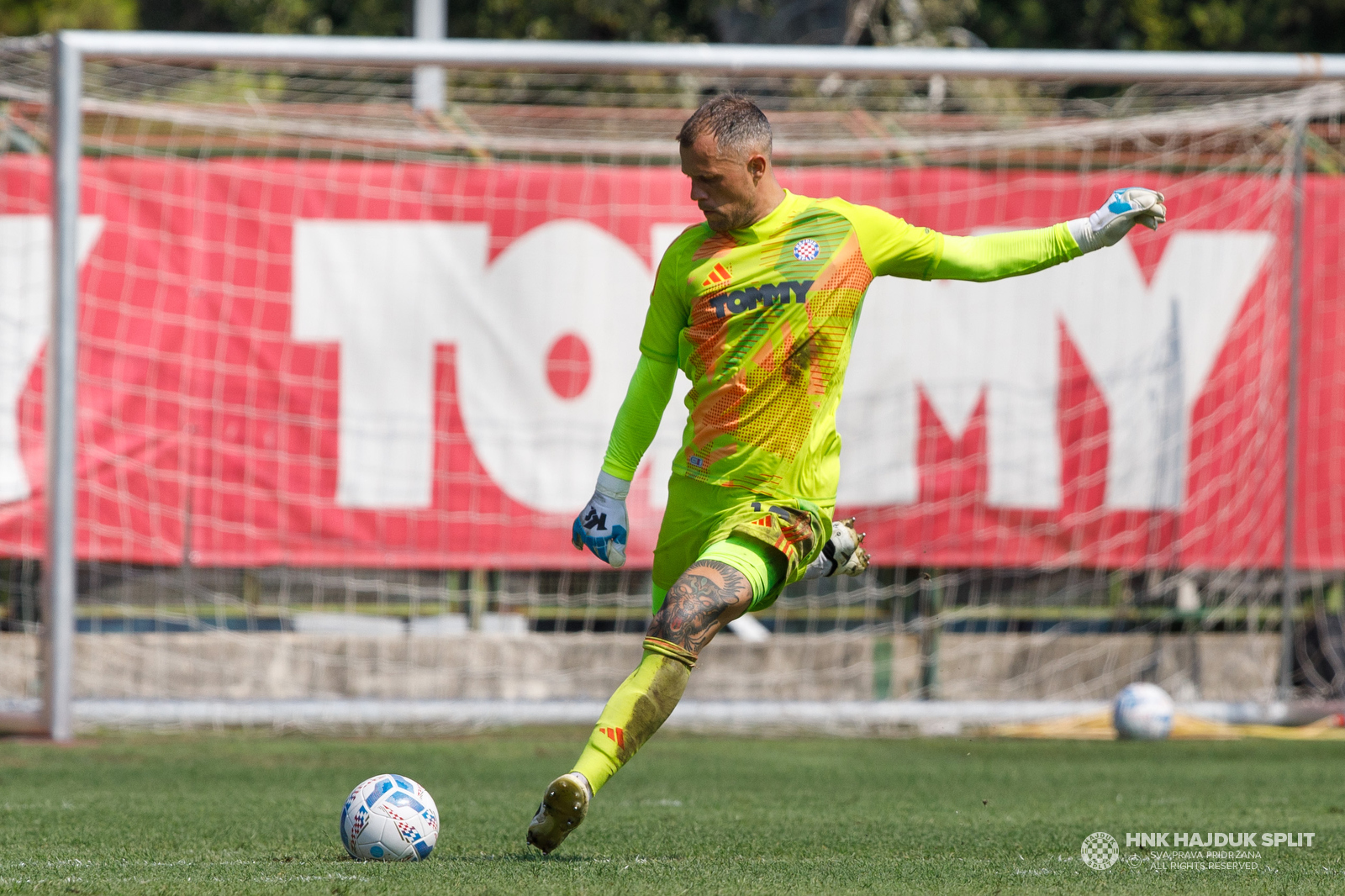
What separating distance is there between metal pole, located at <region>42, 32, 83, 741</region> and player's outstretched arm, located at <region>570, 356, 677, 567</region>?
15.2 feet

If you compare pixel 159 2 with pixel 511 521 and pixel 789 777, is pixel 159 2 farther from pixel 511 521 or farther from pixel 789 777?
pixel 789 777

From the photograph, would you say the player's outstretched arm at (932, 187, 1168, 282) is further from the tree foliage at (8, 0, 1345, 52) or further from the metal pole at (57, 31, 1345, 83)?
the tree foliage at (8, 0, 1345, 52)

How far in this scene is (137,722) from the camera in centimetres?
858

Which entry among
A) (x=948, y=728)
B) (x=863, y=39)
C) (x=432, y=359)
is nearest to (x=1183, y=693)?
(x=948, y=728)

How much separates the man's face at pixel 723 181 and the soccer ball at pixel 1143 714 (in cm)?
503

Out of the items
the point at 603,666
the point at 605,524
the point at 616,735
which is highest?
the point at 605,524

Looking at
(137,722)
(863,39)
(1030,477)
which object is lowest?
(137,722)

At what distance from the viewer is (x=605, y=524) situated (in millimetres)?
4219

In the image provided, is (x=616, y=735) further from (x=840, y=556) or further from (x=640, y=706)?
(x=840, y=556)

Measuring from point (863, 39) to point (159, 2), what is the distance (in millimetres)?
8922

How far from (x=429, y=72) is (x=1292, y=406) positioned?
5951 mm

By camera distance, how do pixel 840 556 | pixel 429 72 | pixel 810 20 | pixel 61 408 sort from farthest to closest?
pixel 810 20 → pixel 429 72 → pixel 61 408 → pixel 840 556

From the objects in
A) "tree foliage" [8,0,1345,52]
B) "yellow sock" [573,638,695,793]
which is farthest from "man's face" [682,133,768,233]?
"tree foliage" [8,0,1345,52]

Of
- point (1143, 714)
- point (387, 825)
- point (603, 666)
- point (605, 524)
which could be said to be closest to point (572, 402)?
point (603, 666)
